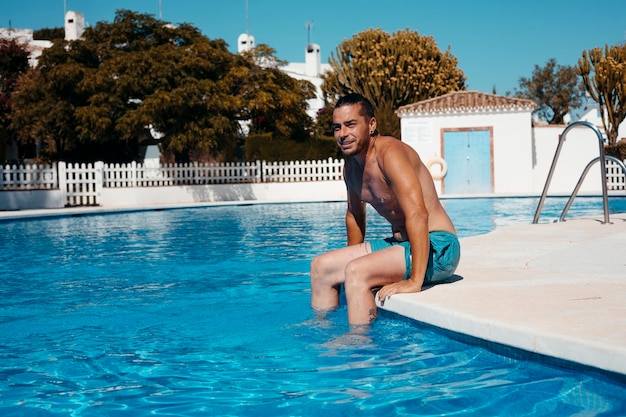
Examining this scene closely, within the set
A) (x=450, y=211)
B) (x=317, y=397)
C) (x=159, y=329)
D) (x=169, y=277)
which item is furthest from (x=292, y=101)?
(x=317, y=397)

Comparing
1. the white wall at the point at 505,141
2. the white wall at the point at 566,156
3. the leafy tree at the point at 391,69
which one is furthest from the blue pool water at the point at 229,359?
the leafy tree at the point at 391,69

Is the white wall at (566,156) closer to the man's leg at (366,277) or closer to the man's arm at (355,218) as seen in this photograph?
the man's arm at (355,218)

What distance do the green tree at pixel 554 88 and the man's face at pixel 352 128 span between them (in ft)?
166

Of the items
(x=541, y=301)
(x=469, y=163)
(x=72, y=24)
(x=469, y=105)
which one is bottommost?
(x=541, y=301)

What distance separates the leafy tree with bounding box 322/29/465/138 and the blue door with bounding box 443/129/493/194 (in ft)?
22.3

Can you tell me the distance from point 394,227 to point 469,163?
21734 millimetres

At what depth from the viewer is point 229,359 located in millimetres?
4105

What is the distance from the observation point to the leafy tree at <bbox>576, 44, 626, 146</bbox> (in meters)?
26.8

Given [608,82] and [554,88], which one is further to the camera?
[554,88]

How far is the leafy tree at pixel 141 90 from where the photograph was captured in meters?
22.6

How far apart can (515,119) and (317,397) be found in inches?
939

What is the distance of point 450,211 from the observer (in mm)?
17453

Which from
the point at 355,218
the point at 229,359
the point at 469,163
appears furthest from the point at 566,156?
the point at 229,359

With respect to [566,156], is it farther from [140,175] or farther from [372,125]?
[372,125]
